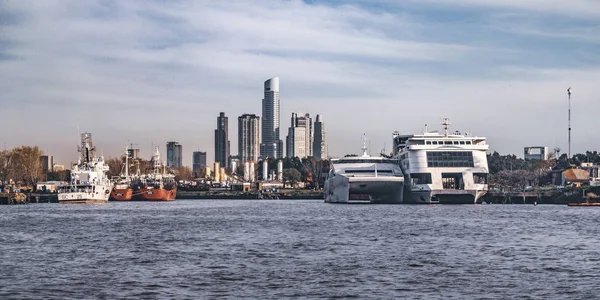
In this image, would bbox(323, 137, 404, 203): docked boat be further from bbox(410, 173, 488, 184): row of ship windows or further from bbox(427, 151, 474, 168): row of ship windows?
bbox(427, 151, 474, 168): row of ship windows

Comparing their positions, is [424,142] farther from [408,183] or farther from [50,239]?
[50,239]

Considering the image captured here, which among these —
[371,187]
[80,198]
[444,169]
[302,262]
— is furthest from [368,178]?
[302,262]

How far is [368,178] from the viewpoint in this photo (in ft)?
525

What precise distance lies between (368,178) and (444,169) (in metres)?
14.0

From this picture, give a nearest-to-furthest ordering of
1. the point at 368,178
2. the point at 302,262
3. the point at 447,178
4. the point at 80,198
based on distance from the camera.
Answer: the point at 302,262 → the point at 368,178 → the point at 447,178 → the point at 80,198

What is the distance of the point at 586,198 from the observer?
181 m

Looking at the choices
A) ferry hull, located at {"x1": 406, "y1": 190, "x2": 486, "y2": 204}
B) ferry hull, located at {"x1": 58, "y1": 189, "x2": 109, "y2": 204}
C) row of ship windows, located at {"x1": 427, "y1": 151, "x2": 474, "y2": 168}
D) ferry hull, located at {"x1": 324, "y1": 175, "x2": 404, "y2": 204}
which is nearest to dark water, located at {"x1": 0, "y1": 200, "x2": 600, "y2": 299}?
ferry hull, located at {"x1": 406, "y1": 190, "x2": 486, "y2": 204}

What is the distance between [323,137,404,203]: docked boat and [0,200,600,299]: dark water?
75.0 meters

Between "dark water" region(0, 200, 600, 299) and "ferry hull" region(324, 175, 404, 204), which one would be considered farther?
"ferry hull" region(324, 175, 404, 204)

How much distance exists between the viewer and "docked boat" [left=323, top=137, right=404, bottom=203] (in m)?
162

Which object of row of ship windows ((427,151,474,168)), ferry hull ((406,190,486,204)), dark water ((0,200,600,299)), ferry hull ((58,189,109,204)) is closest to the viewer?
dark water ((0,200,600,299))

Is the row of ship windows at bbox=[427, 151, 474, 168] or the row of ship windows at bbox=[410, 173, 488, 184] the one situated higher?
the row of ship windows at bbox=[427, 151, 474, 168]

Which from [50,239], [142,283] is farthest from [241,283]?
[50,239]

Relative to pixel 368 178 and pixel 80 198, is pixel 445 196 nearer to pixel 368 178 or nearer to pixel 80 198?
pixel 368 178
